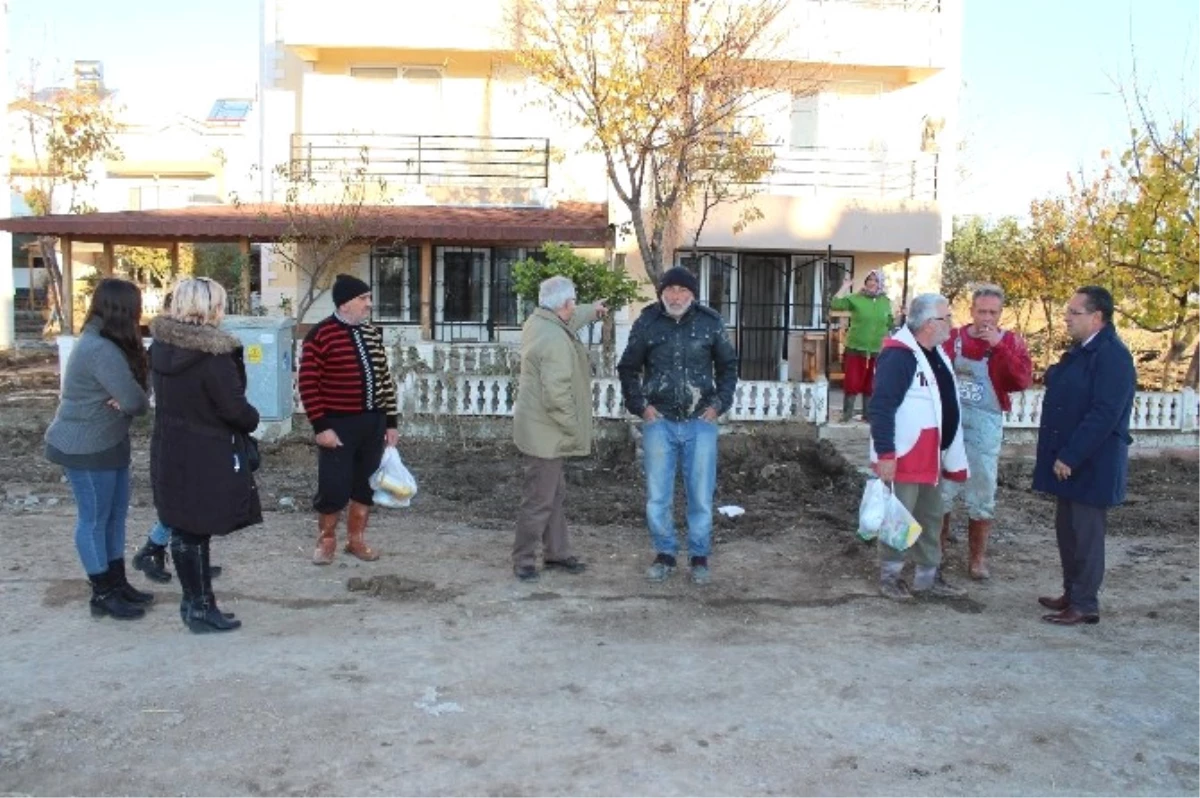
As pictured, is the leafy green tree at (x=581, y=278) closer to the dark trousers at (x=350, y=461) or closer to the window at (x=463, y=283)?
the window at (x=463, y=283)

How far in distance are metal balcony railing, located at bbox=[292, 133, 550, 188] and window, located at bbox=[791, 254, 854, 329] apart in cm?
419

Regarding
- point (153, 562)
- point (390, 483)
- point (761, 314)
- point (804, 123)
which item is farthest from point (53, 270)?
point (390, 483)

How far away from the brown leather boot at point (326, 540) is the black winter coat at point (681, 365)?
1846 millimetres

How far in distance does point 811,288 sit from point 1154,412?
6.52 meters

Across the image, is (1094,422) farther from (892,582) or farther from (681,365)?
(681,365)

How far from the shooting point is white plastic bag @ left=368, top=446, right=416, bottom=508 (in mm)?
6301

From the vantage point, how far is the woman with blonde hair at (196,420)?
4965 mm

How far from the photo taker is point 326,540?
20.9ft

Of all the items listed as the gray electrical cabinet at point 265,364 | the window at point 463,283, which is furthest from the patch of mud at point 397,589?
the window at point 463,283

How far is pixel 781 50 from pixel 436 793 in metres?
12.8

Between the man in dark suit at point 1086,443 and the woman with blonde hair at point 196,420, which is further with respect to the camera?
the man in dark suit at point 1086,443

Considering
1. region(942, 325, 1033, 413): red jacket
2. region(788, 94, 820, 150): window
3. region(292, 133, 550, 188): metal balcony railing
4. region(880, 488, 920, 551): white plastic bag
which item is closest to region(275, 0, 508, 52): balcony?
region(292, 133, 550, 188): metal balcony railing

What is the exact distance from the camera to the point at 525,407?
6176 millimetres

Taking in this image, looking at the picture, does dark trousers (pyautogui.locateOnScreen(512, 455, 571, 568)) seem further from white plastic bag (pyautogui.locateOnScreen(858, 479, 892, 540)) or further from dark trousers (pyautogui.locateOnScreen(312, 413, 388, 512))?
white plastic bag (pyautogui.locateOnScreen(858, 479, 892, 540))
